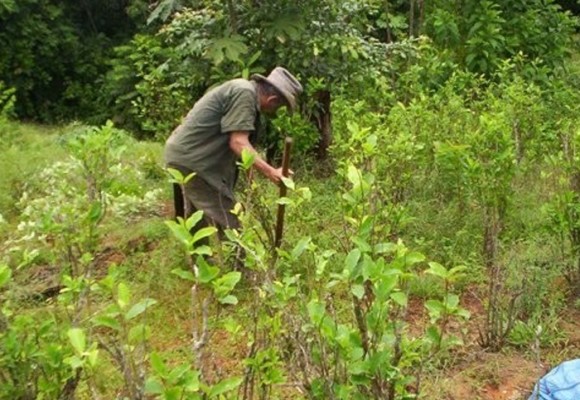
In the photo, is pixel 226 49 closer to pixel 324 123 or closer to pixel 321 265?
pixel 324 123

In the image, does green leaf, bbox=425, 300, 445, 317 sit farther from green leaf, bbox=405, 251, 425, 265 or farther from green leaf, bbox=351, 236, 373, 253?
green leaf, bbox=351, 236, 373, 253

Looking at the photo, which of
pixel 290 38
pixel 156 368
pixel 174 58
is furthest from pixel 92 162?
pixel 174 58

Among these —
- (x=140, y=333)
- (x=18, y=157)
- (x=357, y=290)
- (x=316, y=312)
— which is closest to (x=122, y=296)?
(x=140, y=333)

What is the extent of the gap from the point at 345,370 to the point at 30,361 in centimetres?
88

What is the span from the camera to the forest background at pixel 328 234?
209 cm

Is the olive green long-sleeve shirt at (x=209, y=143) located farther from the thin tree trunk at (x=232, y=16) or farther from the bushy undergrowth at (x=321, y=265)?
the thin tree trunk at (x=232, y=16)

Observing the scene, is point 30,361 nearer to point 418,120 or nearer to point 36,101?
point 418,120

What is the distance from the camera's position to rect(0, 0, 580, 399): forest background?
2.09 metres

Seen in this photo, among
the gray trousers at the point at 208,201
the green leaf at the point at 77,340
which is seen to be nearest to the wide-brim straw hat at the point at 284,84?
the gray trousers at the point at 208,201

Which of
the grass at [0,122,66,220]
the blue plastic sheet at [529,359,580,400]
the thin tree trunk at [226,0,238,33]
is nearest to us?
the blue plastic sheet at [529,359,580,400]

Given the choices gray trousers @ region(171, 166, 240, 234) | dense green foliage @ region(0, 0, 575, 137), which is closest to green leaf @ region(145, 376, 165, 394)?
gray trousers @ region(171, 166, 240, 234)

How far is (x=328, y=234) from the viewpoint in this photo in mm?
4984

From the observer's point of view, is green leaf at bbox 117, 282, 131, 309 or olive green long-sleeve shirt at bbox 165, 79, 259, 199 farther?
olive green long-sleeve shirt at bbox 165, 79, 259, 199

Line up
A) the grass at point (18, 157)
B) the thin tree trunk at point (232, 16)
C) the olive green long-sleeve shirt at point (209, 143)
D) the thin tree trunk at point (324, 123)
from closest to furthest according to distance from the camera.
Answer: the olive green long-sleeve shirt at point (209, 143)
the thin tree trunk at point (232, 16)
the grass at point (18, 157)
the thin tree trunk at point (324, 123)
